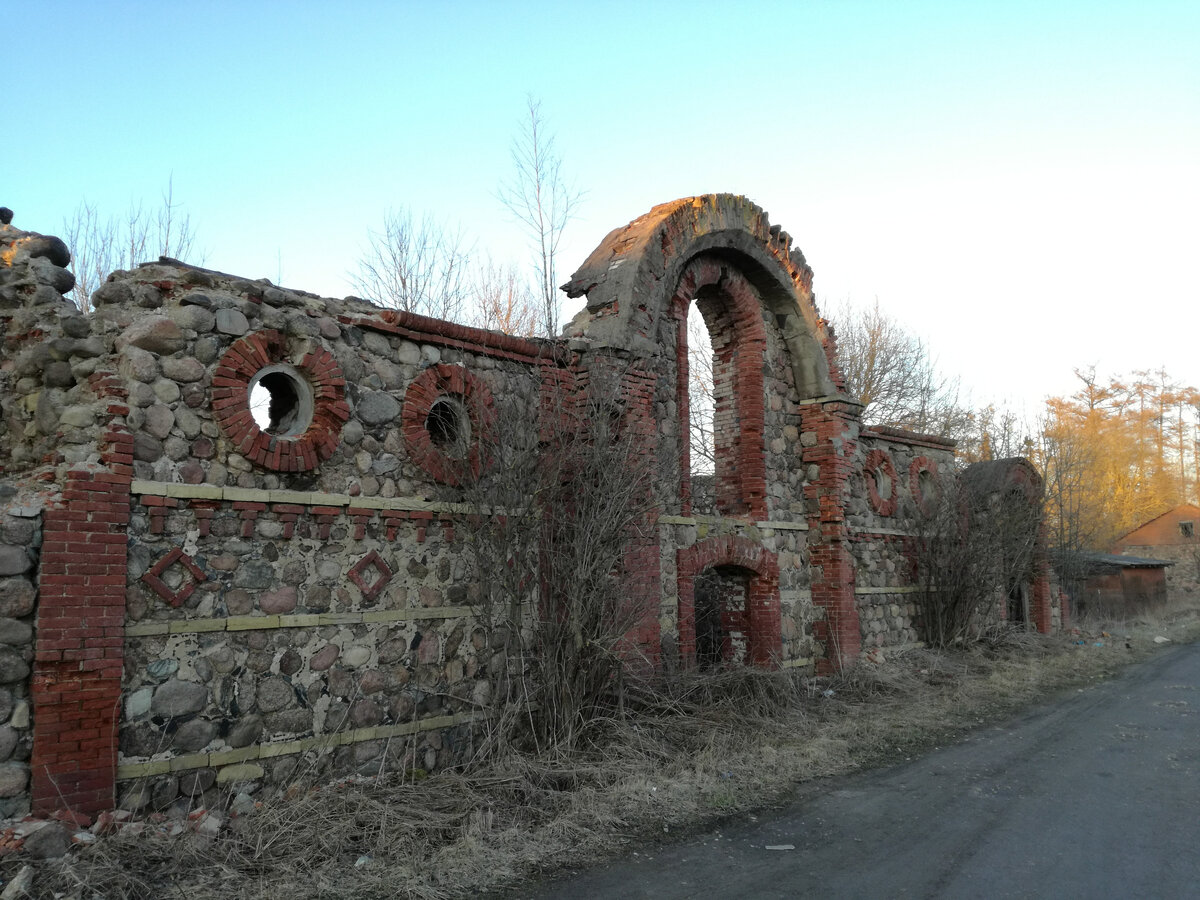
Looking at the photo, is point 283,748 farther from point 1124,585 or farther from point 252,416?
point 1124,585

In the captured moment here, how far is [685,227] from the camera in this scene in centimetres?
976

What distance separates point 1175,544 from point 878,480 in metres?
31.4

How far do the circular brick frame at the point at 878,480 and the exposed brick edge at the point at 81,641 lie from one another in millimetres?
10660

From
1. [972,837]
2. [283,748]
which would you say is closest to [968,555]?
[972,837]

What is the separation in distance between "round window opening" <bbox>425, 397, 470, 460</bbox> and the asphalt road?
358 centimetres

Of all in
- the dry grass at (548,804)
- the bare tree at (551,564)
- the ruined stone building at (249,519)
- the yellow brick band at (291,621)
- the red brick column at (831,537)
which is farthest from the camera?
the red brick column at (831,537)

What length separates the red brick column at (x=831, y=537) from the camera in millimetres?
11281

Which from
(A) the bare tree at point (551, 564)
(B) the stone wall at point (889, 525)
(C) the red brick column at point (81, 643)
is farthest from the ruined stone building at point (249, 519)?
(B) the stone wall at point (889, 525)

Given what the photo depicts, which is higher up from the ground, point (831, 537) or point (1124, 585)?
point (831, 537)

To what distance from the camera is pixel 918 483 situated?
1451cm

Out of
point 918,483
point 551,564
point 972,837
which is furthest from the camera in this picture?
point 918,483

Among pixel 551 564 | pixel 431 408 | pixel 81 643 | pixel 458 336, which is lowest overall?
pixel 81 643

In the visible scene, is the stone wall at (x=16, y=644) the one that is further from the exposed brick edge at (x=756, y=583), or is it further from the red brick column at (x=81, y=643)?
the exposed brick edge at (x=756, y=583)

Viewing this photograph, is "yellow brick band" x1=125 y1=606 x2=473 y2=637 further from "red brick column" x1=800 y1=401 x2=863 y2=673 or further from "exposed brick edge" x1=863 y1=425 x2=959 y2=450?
"exposed brick edge" x1=863 y1=425 x2=959 y2=450
